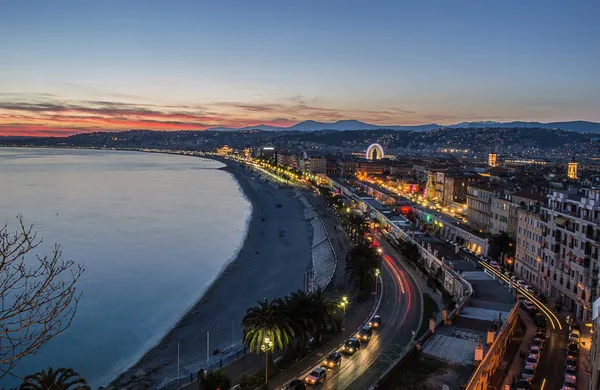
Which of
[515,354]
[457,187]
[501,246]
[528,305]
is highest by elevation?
[457,187]

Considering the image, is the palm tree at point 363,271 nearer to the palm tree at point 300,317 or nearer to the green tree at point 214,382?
the palm tree at point 300,317

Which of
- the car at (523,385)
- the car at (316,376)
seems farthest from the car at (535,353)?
the car at (316,376)

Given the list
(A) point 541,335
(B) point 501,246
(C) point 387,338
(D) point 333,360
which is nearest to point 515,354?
(A) point 541,335

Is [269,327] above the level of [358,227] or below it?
above

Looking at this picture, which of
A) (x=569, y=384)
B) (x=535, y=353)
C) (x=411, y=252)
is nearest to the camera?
(x=569, y=384)

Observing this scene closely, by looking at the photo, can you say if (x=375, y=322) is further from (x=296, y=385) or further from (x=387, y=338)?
(x=296, y=385)

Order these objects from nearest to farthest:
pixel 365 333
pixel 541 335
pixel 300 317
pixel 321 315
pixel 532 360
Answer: pixel 532 360, pixel 300 317, pixel 321 315, pixel 365 333, pixel 541 335

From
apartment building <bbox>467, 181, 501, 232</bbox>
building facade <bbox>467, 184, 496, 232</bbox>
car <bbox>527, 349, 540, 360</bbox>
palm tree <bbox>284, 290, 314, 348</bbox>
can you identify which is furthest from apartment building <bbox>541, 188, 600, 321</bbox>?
palm tree <bbox>284, 290, 314, 348</bbox>
